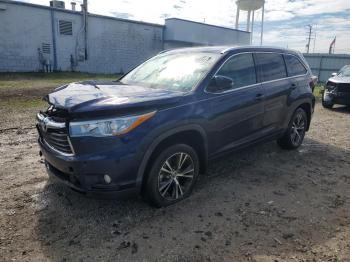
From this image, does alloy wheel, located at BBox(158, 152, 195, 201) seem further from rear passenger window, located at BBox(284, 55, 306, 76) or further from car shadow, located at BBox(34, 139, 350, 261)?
rear passenger window, located at BBox(284, 55, 306, 76)

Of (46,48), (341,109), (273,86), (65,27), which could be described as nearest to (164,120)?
(273,86)

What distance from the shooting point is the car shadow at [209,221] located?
9.80ft

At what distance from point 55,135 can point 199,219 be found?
1823mm

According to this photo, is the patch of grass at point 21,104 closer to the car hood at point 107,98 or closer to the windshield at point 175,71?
the windshield at point 175,71

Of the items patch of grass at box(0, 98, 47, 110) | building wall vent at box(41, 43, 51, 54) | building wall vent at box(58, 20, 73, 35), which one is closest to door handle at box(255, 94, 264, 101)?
patch of grass at box(0, 98, 47, 110)

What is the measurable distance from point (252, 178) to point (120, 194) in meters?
2.27

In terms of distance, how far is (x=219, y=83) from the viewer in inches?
153

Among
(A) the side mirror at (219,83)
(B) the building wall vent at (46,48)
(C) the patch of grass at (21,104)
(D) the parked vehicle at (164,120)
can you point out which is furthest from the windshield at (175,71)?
(B) the building wall vent at (46,48)

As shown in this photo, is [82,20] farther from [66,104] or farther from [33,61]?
[66,104]

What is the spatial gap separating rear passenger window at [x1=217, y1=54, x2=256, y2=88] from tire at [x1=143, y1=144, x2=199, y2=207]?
1.21m

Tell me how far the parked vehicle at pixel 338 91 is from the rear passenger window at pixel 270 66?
6254 mm

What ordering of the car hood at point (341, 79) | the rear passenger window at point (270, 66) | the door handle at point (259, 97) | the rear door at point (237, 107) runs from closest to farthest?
the rear door at point (237, 107) < the door handle at point (259, 97) < the rear passenger window at point (270, 66) < the car hood at point (341, 79)

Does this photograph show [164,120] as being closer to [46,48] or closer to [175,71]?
[175,71]

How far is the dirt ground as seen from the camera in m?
2.96
